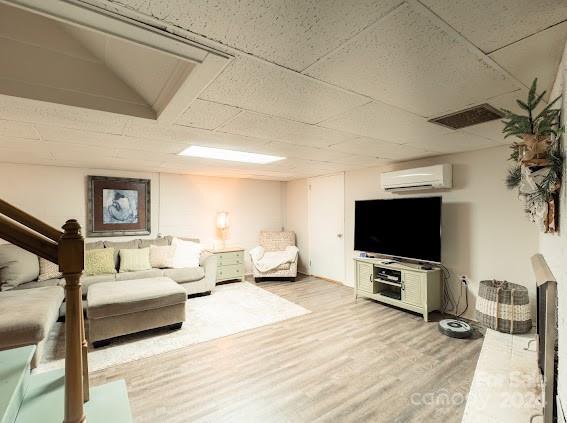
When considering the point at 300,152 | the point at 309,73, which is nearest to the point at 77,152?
the point at 300,152

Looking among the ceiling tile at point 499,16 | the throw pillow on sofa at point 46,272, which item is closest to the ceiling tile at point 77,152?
the throw pillow on sofa at point 46,272

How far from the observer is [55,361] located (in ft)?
8.50

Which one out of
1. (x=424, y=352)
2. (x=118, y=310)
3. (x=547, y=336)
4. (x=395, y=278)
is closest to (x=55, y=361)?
(x=118, y=310)

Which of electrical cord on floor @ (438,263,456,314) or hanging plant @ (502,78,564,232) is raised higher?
hanging plant @ (502,78,564,232)

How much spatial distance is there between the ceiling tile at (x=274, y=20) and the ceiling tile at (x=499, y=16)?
0.23 m

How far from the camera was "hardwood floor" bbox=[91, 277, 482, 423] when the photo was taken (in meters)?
1.96

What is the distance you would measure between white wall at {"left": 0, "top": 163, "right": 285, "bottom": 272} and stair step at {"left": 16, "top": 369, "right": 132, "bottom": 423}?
3759mm

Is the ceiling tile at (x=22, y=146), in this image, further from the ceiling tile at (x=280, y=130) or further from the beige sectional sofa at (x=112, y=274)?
the ceiling tile at (x=280, y=130)

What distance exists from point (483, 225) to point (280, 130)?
111 inches

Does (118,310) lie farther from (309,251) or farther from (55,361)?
(309,251)

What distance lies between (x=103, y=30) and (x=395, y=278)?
400 cm

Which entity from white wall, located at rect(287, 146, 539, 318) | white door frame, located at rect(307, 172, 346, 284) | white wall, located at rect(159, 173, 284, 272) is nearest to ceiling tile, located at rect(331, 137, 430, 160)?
white wall, located at rect(287, 146, 539, 318)

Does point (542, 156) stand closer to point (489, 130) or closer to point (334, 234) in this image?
point (489, 130)

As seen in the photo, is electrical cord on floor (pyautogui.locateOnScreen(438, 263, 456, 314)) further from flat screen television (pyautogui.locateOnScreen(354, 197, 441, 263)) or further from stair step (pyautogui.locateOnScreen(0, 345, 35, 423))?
stair step (pyautogui.locateOnScreen(0, 345, 35, 423))
